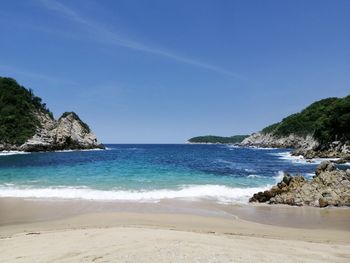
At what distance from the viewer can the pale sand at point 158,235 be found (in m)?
8.60

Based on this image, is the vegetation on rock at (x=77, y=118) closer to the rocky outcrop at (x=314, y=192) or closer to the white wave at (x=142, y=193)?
the white wave at (x=142, y=193)

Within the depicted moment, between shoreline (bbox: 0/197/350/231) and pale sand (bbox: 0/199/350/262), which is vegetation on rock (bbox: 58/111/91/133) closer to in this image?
shoreline (bbox: 0/197/350/231)

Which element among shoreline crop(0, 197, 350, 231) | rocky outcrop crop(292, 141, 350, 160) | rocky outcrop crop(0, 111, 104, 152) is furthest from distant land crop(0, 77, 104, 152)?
shoreline crop(0, 197, 350, 231)

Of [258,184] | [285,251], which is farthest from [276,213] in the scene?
[258,184]

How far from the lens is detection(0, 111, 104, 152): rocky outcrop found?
99856 millimetres

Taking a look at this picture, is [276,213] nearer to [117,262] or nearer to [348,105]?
[117,262]

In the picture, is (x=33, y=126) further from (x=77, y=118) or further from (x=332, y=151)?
(x=332, y=151)

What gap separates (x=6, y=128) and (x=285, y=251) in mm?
108332

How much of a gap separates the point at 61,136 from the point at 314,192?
9607 cm

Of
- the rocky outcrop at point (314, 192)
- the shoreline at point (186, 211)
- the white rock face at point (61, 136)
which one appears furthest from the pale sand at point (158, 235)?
the white rock face at point (61, 136)

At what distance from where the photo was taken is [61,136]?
107 metres

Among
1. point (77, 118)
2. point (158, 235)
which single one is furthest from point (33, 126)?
point (158, 235)

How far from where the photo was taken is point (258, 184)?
28.9 meters

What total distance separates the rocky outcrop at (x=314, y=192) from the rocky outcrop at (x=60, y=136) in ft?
292
